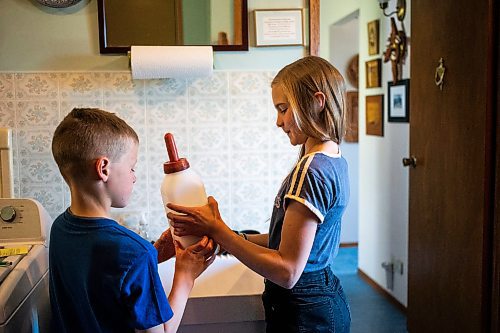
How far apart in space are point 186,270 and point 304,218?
0.88 feet

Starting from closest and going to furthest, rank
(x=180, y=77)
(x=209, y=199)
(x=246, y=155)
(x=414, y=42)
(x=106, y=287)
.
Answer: (x=106, y=287)
(x=209, y=199)
(x=180, y=77)
(x=246, y=155)
(x=414, y=42)

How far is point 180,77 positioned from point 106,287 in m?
1.12

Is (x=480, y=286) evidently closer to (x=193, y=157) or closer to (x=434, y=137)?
(x=434, y=137)

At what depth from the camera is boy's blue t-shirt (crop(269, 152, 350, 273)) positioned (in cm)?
118

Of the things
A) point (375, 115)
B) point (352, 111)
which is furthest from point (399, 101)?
point (352, 111)

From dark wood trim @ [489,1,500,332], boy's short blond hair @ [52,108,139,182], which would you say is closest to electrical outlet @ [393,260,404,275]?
dark wood trim @ [489,1,500,332]

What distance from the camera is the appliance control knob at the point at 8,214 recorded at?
1.58m

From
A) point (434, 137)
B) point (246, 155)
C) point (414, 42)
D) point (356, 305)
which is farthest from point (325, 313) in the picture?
point (356, 305)

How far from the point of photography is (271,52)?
2119 millimetres

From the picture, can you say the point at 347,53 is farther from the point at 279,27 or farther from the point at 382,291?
the point at 279,27

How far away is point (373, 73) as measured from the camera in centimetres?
368

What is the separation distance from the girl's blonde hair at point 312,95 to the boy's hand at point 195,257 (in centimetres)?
33

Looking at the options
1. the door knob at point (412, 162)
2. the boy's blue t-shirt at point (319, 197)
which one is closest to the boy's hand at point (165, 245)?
the boy's blue t-shirt at point (319, 197)

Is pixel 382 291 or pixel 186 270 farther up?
pixel 186 270
